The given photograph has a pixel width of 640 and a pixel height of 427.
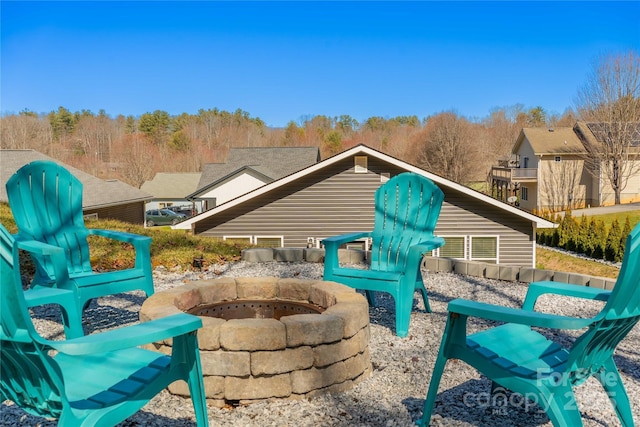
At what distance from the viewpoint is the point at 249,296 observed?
3.79 meters

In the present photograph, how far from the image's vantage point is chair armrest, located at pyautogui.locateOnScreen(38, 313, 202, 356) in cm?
157

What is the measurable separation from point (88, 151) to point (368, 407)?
201ft

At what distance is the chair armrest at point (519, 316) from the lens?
1.87 meters

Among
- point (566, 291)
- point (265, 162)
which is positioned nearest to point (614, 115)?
point (265, 162)

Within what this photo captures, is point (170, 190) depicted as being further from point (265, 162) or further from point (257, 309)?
point (257, 309)

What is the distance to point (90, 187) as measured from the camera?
56.2 feet

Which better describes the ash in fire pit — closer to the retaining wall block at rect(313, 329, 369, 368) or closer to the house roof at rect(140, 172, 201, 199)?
the retaining wall block at rect(313, 329, 369, 368)

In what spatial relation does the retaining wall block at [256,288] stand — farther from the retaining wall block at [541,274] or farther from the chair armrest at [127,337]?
the retaining wall block at [541,274]

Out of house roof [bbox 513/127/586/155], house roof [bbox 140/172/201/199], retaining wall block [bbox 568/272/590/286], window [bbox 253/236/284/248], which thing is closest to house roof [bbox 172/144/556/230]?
window [bbox 253/236/284/248]

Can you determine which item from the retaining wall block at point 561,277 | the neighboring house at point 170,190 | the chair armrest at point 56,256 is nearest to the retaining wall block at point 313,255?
the retaining wall block at point 561,277

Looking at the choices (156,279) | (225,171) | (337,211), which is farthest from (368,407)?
(225,171)

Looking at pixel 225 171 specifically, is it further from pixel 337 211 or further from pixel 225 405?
pixel 225 405

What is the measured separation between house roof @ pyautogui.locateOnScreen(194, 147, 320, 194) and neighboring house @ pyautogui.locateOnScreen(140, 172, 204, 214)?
27.6ft

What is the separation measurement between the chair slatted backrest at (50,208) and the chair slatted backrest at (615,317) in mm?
3514
